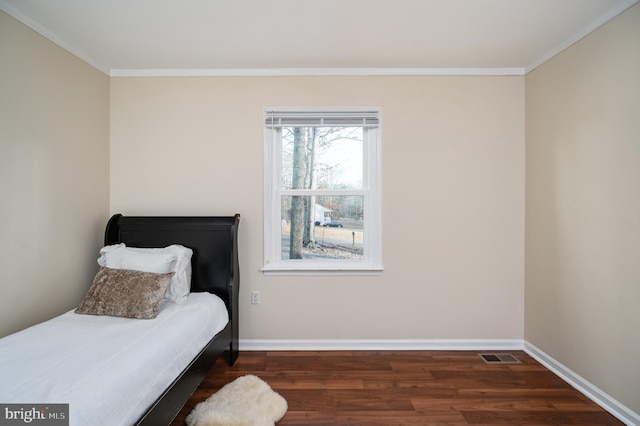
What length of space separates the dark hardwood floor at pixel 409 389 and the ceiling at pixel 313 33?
2.63 meters

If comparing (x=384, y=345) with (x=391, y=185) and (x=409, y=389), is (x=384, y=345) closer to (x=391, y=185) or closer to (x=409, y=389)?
(x=409, y=389)

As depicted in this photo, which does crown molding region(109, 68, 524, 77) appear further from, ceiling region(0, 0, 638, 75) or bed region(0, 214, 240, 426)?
bed region(0, 214, 240, 426)

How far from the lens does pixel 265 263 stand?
2.90 meters

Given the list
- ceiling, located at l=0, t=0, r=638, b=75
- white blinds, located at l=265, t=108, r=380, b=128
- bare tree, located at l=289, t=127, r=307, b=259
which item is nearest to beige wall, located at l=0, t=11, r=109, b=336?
ceiling, located at l=0, t=0, r=638, b=75

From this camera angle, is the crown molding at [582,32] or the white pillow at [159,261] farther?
the white pillow at [159,261]

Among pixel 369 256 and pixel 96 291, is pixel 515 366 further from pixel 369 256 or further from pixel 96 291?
pixel 96 291

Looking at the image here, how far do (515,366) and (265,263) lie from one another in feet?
7.71

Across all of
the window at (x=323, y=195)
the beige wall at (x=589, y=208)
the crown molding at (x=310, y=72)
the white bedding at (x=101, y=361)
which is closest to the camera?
the white bedding at (x=101, y=361)

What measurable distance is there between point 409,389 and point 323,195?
178cm

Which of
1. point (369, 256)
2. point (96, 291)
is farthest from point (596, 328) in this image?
point (96, 291)

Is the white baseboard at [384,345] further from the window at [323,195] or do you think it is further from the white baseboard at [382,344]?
the window at [323,195]

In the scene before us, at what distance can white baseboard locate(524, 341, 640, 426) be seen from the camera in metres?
1.94

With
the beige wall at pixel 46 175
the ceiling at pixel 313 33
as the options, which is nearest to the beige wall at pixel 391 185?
the ceiling at pixel 313 33

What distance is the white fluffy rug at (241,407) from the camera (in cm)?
185
